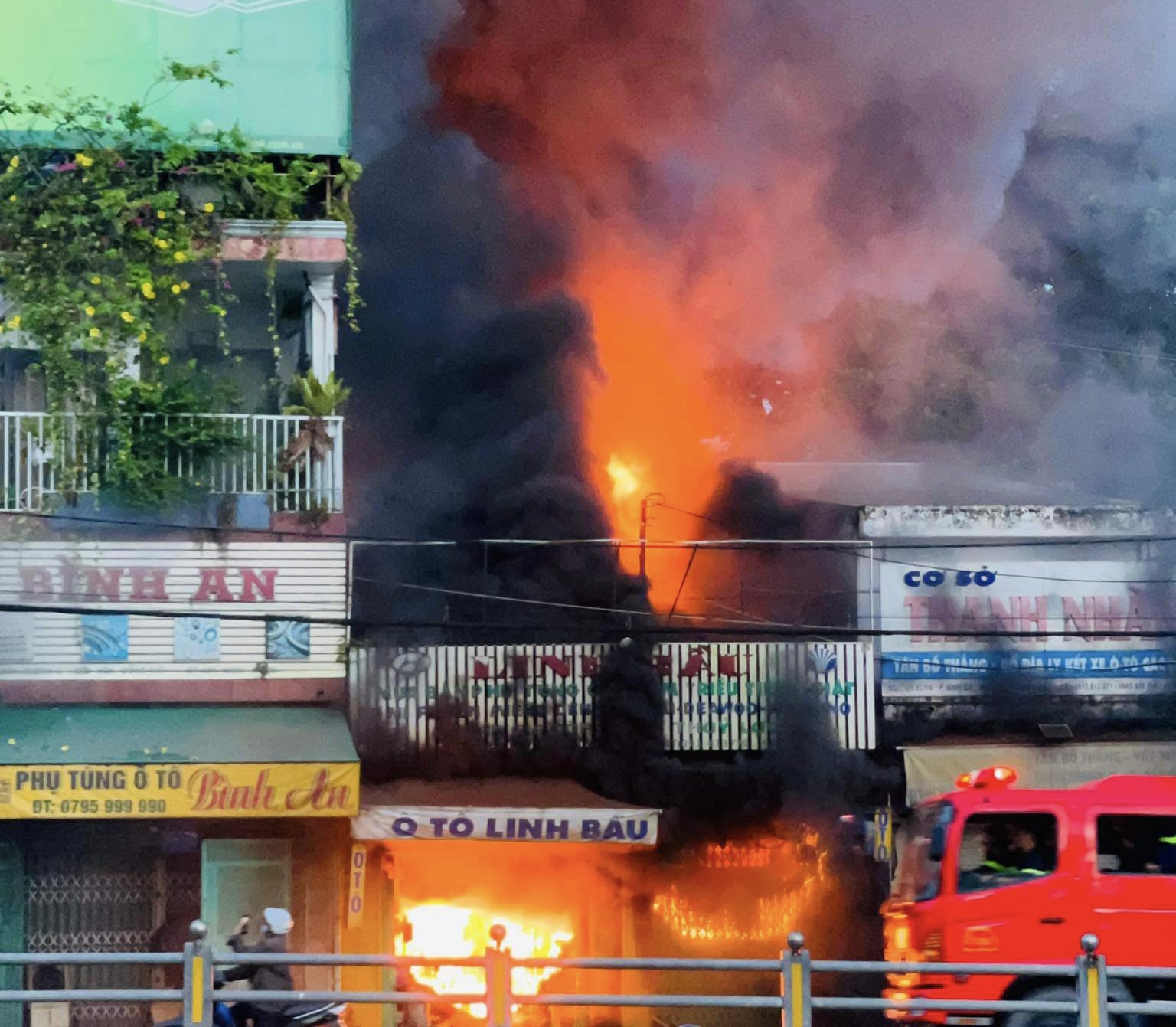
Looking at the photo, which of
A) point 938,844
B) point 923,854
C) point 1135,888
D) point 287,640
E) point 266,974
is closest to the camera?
point 266,974

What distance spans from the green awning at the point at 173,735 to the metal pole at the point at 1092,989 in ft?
27.4

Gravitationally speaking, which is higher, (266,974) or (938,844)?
(938,844)

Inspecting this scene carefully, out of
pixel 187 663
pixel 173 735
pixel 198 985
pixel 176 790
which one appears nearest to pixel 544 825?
pixel 176 790

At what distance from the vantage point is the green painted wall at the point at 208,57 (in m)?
16.6

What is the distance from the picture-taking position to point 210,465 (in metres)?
15.8

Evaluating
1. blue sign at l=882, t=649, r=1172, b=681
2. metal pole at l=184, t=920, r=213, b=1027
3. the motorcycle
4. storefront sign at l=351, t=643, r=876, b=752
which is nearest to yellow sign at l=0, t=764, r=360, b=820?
storefront sign at l=351, t=643, r=876, b=752

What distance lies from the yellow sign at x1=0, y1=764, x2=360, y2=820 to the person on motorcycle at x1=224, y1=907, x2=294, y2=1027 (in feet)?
12.9

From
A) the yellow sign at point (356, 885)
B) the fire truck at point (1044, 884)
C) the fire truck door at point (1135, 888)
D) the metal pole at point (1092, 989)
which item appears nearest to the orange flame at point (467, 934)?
the yellow sign at point (356, 885)

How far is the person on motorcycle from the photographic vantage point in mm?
9180

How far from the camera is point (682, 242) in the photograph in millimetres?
22656

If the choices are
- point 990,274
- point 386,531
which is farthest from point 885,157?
point 386,531

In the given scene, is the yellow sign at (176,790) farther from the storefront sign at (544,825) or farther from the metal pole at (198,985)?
the metal pole at (198,985)

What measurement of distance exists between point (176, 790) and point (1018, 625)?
1040cm

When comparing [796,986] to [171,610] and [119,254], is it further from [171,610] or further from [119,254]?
[119,254]
